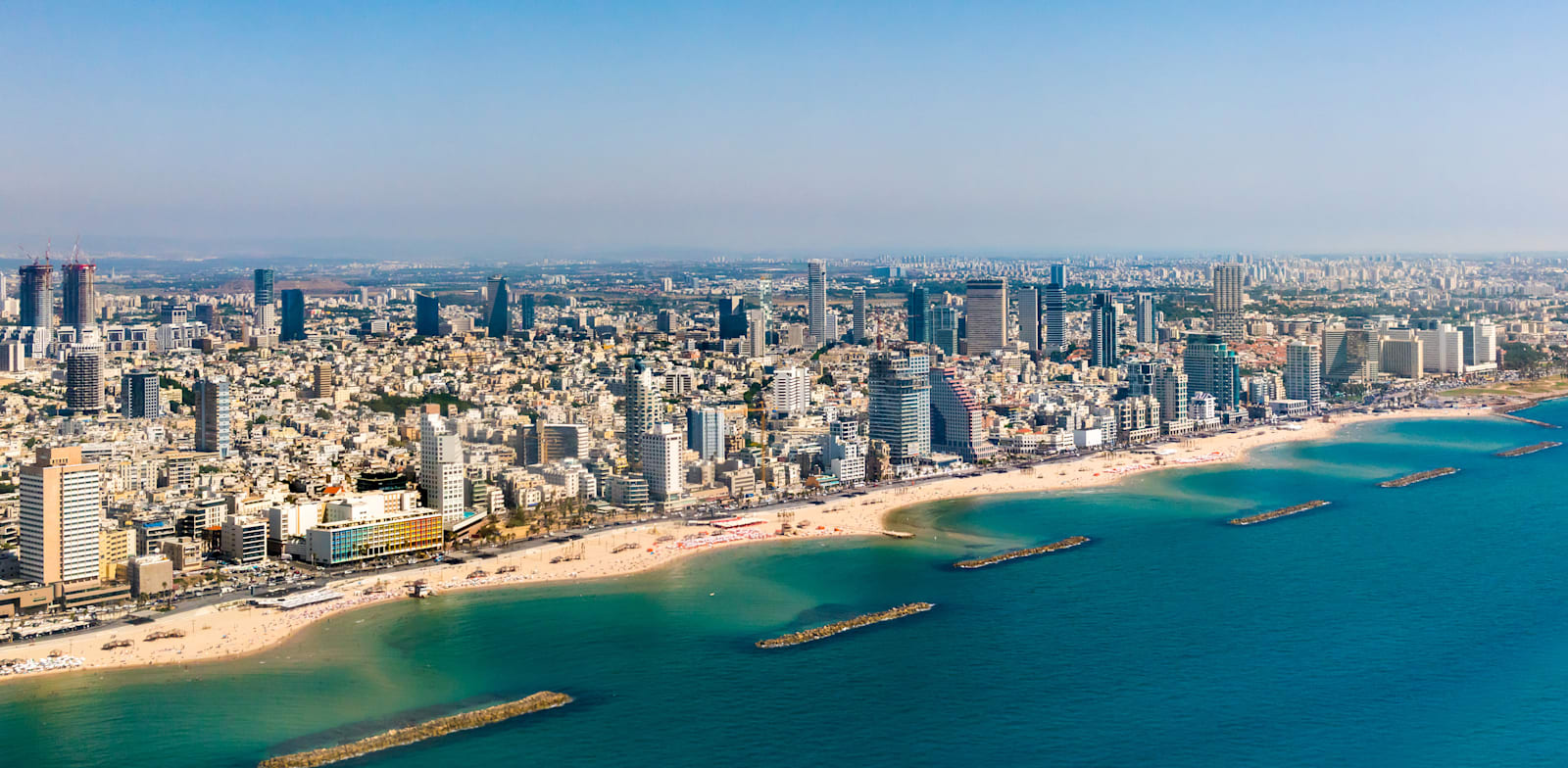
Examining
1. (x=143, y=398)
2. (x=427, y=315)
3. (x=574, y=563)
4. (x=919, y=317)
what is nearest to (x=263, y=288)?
(x=427, y=315)

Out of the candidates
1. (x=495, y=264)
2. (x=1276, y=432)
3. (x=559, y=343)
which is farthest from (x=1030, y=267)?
(x=1276, y=432)

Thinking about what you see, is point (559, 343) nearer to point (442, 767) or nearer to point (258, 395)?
point (258, 395)

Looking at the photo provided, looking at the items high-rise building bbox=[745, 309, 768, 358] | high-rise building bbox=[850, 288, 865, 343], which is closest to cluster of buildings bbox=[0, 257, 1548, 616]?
high-rise building bbox=[850, 288, 865, 343]

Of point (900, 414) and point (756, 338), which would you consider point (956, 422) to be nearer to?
point (900, 414)

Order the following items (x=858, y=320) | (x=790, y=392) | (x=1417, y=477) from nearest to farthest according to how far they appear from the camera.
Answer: (x=1417, y=477)
(x=790, y=392)
(x=858, y=320)

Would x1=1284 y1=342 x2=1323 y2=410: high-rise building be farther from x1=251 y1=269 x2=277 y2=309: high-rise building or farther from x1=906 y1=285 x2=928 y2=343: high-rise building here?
x1=251 y1=269 x2=277 y2=309: high-rise building

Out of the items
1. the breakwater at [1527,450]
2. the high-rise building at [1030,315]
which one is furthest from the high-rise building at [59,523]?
the high-rise building at [1030,315]
